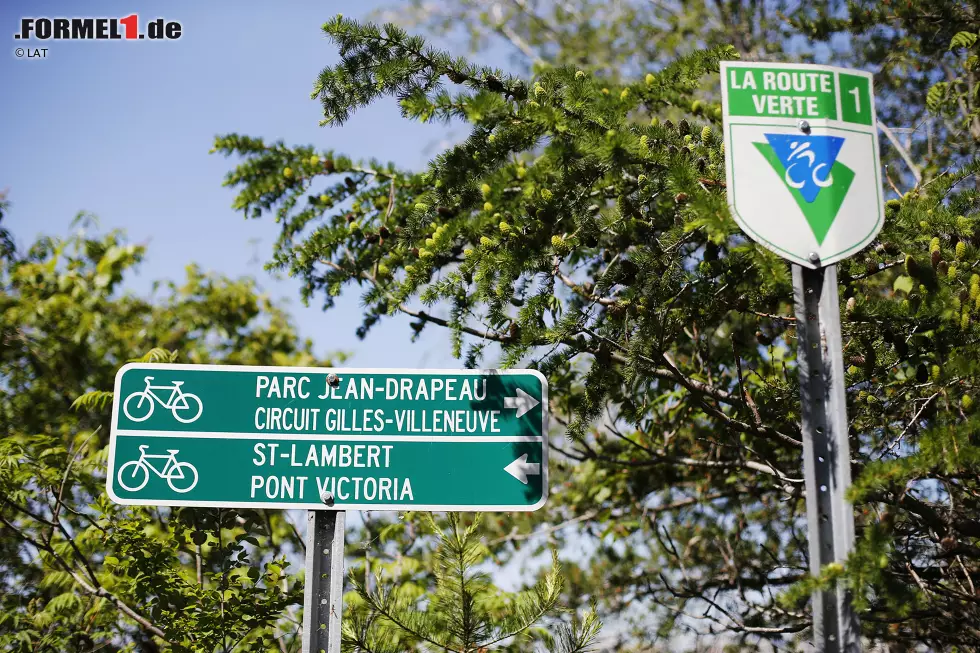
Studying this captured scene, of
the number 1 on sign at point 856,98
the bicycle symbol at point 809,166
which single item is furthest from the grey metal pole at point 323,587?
the number 1 on sign at point 856,98

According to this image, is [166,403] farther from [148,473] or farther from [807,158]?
[807,158]

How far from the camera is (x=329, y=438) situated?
8.06 feet

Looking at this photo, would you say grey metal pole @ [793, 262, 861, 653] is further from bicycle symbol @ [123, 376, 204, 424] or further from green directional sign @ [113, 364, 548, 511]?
bicycle symbol @ [123, 376, 204, 424]

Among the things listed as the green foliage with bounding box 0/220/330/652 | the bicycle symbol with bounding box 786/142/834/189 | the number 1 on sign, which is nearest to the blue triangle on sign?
the bicycle symbol with bounding box 786/142/834/189

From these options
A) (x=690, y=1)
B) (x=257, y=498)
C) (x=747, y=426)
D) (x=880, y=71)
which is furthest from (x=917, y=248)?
(x=690, y=1)

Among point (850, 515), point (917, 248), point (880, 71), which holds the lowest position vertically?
point (850, 515)

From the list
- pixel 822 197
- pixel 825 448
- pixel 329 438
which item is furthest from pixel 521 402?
pixel 822 197

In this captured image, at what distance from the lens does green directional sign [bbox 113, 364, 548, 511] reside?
2406mm

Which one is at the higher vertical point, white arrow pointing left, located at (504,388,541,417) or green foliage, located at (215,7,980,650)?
green foliage, located at (215,7,980,650)

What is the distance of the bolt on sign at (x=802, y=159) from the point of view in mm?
1956

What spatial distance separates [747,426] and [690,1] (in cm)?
694

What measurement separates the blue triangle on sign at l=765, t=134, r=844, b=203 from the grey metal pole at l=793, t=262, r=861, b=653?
0.18 m

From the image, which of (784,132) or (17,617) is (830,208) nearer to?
(784,132)

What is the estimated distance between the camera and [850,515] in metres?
1.78
